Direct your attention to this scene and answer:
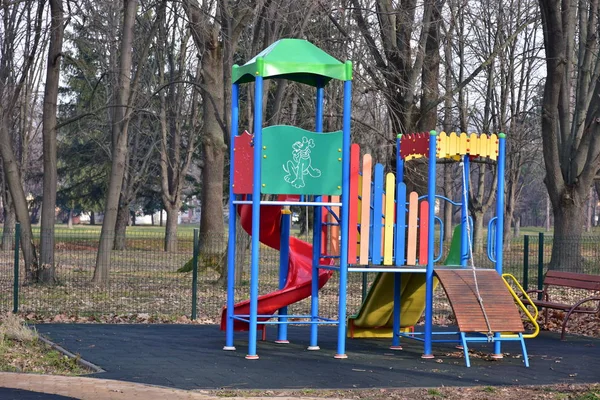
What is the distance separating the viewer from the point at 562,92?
21.0m

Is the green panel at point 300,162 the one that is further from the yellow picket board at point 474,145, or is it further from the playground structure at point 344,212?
the yellow picket board at point 474,145

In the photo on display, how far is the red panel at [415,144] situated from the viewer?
1143cm

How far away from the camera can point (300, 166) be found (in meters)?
10.8

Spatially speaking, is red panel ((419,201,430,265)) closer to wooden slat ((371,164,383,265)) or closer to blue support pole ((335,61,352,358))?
wooden slat ((371,164,383,265))

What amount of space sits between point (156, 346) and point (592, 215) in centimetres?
8623

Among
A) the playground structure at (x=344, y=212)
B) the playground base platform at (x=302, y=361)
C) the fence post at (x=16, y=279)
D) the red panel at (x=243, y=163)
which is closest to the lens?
the playground base platform at (x=302, y=361)

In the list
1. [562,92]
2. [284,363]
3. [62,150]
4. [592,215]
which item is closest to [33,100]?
[62,150]

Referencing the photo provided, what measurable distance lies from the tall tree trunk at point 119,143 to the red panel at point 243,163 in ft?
21.8

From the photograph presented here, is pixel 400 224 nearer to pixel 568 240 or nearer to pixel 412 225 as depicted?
pixel 412 225

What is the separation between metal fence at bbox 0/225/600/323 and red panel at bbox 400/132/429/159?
3.65 metres

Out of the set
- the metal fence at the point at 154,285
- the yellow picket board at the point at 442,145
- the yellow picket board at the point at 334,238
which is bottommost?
the metal fence at the point at 154,285

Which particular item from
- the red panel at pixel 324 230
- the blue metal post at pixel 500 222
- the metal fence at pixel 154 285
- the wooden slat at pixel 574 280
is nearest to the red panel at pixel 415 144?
the blue metal post at pixel 500 222

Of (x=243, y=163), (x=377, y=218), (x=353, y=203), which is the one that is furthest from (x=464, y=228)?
(x=243, y=163)

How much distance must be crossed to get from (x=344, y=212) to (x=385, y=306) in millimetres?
2310
